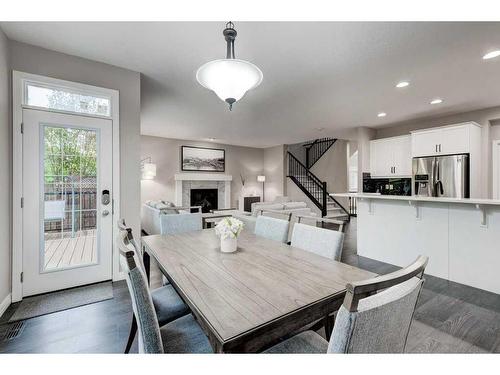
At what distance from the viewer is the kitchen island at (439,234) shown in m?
2.65

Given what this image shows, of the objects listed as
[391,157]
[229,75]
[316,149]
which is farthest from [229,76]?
[316,149]

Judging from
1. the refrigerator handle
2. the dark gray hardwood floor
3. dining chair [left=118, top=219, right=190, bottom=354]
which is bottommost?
the dark gray hardwood floor

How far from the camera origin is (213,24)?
2078mm

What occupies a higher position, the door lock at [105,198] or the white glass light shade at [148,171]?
the white glass light shade at [148,171]

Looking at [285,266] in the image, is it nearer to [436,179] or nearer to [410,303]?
[410,303]

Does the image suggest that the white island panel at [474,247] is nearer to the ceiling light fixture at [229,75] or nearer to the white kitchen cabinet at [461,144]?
the white kitchen cabinet at [461,144]

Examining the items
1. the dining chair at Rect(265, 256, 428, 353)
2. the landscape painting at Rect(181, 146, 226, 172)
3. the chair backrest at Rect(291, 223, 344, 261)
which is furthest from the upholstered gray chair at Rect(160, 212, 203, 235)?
the landscape painting at Rect(181, 146, 226, 172)

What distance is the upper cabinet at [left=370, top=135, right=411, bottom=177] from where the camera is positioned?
16.9 feet

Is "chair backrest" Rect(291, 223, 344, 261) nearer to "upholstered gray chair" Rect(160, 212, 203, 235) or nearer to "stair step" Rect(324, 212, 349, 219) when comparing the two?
"upholstered gray chair" Rect(160, 212, 203, 235)

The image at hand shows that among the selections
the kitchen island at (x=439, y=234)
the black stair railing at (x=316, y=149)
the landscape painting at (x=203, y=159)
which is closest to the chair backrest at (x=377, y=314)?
the kitchen island at (x=439, y=234)

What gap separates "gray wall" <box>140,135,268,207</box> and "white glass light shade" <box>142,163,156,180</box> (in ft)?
1.53

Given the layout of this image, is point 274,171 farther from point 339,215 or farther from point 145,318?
point 145,318

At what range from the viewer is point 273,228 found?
234 cm

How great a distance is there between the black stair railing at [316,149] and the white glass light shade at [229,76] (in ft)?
24.7
